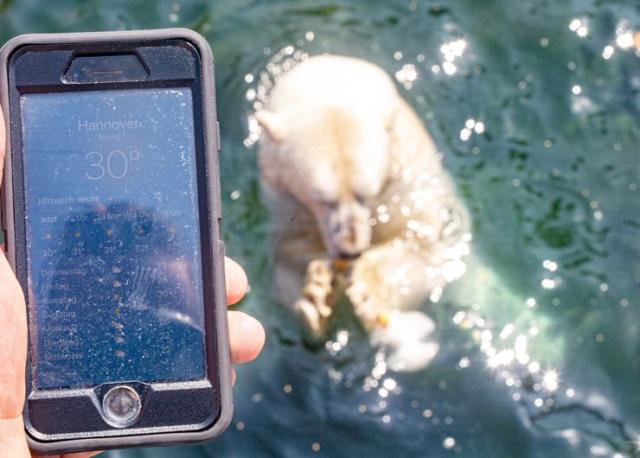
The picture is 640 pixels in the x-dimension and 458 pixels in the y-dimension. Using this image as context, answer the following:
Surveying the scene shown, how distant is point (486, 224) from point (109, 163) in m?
2.35

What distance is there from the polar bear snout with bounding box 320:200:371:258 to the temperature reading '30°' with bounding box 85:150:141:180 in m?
1.53

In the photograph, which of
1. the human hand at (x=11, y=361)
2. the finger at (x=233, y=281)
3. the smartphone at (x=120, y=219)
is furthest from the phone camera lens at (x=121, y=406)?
the finger at (x=233, y=281)

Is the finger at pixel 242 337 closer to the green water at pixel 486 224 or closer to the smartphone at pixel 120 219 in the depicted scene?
the smartphone at pixel 120 219

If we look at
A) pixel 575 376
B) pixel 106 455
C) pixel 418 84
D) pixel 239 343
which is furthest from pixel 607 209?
pixel 106 455

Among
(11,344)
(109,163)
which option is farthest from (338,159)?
(11,344)

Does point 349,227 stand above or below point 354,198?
below

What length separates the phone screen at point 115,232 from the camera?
2.42 m

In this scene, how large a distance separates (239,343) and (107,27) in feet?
7.85

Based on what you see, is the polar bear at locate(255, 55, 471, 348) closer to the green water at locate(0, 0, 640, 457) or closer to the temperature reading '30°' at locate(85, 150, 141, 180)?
the green water at locate(0, 0, 640, 457)

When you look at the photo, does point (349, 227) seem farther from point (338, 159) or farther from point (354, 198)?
point (338, 159)

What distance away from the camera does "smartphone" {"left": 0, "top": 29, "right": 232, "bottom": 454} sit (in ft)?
7.87

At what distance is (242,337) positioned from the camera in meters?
2.75

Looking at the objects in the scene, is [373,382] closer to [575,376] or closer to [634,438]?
[575,376]

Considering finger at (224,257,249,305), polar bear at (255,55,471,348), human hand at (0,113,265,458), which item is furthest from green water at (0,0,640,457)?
human hand at (0,113,265,458)
